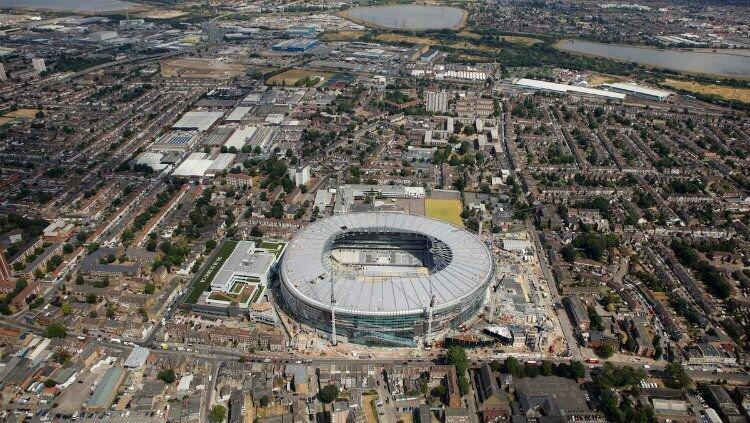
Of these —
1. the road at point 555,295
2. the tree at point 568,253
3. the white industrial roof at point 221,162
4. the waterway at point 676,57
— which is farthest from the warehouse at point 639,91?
the white industrial roof at point 221,162

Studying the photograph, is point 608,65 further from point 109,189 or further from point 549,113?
point 109,189

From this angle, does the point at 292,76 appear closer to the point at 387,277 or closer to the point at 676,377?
the point at 387,277

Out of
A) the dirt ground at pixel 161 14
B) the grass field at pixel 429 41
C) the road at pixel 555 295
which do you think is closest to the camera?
the road at pixel 555 295

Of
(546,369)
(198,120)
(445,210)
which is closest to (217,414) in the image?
(546,369)

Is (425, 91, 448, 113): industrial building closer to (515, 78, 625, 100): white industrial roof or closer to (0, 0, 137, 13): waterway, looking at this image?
(515, 78, 625, 100): white industrial roof

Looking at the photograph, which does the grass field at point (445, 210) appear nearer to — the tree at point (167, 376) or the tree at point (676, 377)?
the tree at point (676, 377)

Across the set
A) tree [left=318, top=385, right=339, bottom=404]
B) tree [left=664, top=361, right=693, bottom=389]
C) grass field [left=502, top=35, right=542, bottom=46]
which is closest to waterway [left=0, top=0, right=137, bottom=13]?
grass field [left=502, top=35, right=542, bottom=46]

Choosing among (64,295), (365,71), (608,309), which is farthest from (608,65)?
(64,295)
